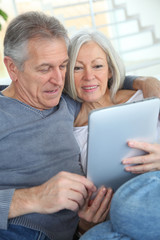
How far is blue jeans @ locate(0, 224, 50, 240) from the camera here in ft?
4.17

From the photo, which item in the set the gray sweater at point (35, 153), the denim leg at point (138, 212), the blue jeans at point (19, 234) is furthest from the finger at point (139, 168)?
the blue jeans at point (19, 234)

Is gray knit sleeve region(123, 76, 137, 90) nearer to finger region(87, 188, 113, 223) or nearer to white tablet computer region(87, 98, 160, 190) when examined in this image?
white tablet computer region(87, 98, 160, 190)

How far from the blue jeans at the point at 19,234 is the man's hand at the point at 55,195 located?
104mm

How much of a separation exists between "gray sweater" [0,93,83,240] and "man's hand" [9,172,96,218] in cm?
17

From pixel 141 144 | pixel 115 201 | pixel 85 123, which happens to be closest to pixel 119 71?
Result: pixel 85 123

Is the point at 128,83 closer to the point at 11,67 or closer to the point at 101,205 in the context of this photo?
the point at 11,67

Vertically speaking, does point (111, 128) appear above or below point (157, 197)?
above

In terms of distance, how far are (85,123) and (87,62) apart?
349 millimetres

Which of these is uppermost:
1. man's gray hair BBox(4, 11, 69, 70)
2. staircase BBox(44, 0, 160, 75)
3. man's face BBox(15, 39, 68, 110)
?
man's gray hair BBox(4, 11, 69, 70)

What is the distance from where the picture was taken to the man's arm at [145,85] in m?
1.68

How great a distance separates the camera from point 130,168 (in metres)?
1.26

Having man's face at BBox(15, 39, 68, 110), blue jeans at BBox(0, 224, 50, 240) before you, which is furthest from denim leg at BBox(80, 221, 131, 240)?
man's face at BBox(15, 39, 68, 110)

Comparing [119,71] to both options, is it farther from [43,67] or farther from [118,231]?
[118,231]

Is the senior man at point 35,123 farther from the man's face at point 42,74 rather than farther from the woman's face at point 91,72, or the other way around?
the woman's face at point 91,72
